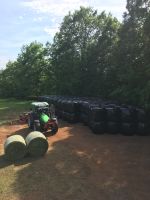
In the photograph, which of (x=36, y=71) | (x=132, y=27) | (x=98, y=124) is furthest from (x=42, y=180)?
(x=36, y=71)

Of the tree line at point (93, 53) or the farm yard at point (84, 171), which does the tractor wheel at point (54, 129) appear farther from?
the tree line at point (93, 53)

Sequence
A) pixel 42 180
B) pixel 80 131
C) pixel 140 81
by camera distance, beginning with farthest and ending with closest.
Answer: pixel 80 131 < pixel 140 81 < pixel 42 180

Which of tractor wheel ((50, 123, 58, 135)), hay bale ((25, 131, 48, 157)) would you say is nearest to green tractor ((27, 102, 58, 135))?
tractor wheel ((50, 123, 58, 135))

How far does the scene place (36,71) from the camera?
74.3 metres

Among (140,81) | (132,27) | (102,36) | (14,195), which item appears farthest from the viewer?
(102,36)

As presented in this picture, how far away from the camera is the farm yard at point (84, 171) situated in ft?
49.8

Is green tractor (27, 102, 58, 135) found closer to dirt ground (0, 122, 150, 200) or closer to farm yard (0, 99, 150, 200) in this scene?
farm yard (0, 99, 150, 200)

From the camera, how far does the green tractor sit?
26.3 m

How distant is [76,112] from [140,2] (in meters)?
10.3

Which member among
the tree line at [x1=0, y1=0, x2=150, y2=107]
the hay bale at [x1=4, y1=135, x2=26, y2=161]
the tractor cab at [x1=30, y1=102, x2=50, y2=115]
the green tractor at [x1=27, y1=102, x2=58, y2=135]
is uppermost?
the tree line at [x1=0, y1=0, x2=150, y2=107]

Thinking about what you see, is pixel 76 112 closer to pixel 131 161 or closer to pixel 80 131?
pixel 80 131

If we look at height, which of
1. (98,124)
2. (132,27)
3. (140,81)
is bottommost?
(98,124)

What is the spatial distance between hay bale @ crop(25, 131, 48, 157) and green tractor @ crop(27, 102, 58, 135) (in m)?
5.46

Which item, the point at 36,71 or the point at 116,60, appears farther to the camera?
the point at 36,71
